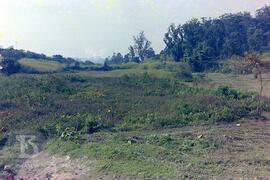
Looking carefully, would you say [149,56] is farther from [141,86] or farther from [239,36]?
[141,86]

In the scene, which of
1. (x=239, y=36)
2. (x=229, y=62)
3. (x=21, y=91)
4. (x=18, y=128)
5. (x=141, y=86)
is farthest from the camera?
(x=239, y=36)

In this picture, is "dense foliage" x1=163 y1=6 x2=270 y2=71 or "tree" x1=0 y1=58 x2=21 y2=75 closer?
"tree" x1=0 y1=58 x2=21 y2=75

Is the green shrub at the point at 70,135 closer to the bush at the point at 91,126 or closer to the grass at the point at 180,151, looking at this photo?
the grass at the point at 180,151

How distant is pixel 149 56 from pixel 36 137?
6954 centimetres

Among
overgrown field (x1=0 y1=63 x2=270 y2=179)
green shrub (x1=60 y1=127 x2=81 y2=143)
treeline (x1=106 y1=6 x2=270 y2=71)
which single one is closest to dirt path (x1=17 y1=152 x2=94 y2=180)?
overgrown field (x1=0 y1=63 x2=270 y2=179)

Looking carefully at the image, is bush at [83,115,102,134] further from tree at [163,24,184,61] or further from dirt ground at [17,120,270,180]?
tree at [163,24,184,61]

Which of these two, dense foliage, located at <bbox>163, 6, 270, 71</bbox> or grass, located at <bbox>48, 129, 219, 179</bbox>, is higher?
dense foliage, located at <bbox>163, 6, 270, 71</bbox>

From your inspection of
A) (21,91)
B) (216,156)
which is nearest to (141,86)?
(21,91)

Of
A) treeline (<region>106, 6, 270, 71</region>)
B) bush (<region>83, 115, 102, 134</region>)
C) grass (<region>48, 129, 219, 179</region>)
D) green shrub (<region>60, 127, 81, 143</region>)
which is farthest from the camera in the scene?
treeline (<region>106, 6, 270, 71</region>)

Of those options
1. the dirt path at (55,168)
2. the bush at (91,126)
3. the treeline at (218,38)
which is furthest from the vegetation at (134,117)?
the treeline at (218,38)

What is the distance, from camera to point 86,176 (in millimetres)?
15133

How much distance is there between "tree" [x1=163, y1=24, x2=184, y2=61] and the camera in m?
65.5

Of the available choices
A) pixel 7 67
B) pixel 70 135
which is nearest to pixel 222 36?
pixel 7 67

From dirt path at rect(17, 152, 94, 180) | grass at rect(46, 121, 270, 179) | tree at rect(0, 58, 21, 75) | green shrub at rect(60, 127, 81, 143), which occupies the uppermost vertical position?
tree at rect(0, 58, 21, 75)
